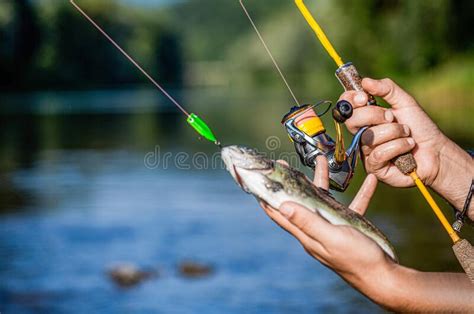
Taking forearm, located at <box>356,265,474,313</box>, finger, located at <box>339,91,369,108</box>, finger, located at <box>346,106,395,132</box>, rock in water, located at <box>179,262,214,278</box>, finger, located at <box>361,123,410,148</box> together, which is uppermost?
rock in water, located at <box>179,262,214,278</box>

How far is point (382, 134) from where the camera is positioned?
3.93m

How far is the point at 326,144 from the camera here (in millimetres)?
3879

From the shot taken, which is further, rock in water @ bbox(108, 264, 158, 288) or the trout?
rock in water @ bbox(108, 264, 158, 288)

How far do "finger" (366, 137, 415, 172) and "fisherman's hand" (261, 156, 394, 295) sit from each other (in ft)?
2.50

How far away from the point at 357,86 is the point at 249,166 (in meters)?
0.95

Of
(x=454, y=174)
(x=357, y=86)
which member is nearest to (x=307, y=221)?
(x=357, y=86)

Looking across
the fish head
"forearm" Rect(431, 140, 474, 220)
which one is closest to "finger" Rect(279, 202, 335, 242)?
the fish head

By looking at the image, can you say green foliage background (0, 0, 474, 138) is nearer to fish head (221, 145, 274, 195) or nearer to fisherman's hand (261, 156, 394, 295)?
fisherman's hand (261, 156, 394, 295)

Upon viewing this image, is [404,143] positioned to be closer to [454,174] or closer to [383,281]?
[454,174]

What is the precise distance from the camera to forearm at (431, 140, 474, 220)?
4199 mm

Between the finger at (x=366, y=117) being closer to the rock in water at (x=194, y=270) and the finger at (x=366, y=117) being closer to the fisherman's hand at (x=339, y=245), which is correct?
the fisherman's hand at (x=339, y=245)

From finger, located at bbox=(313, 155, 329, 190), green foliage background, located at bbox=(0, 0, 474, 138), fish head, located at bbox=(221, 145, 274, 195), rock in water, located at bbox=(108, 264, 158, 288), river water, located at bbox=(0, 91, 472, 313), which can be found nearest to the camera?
fish head, located at bbox=(221, 145, 274, 195)

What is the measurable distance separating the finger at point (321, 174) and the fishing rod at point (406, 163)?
1.37 ft

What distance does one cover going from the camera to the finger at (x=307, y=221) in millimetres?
3186
